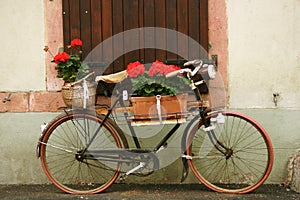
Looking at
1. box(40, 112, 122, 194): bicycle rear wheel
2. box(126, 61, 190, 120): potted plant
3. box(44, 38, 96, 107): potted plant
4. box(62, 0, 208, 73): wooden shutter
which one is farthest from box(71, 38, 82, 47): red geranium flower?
box(40, 112, 122, 194): bicycle rear wheel

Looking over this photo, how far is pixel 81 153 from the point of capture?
225 inches

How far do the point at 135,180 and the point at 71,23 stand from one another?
2059 millimetres

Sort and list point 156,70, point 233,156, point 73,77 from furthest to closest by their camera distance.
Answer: point 233,156
point 73,77
point 156,70

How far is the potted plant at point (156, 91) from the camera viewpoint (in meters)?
5.38

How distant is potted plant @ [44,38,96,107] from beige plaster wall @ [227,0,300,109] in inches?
67.7

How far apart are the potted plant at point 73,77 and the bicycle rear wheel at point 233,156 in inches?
54.9

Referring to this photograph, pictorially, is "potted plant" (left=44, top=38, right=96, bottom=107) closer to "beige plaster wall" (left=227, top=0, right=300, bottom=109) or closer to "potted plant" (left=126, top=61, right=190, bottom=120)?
"potted plant" (left=126, top=61, right=190, bottom=120)

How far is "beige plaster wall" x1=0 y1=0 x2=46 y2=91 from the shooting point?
6203mm

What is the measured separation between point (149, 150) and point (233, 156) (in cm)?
116

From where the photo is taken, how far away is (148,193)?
19.3 ft

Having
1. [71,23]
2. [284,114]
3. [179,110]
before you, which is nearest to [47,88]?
[71,23]

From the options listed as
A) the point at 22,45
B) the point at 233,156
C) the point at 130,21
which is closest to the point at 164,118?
the point at 233,156

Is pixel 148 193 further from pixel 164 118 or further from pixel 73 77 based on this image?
pixel 73 77

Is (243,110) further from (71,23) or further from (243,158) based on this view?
(71,23)
